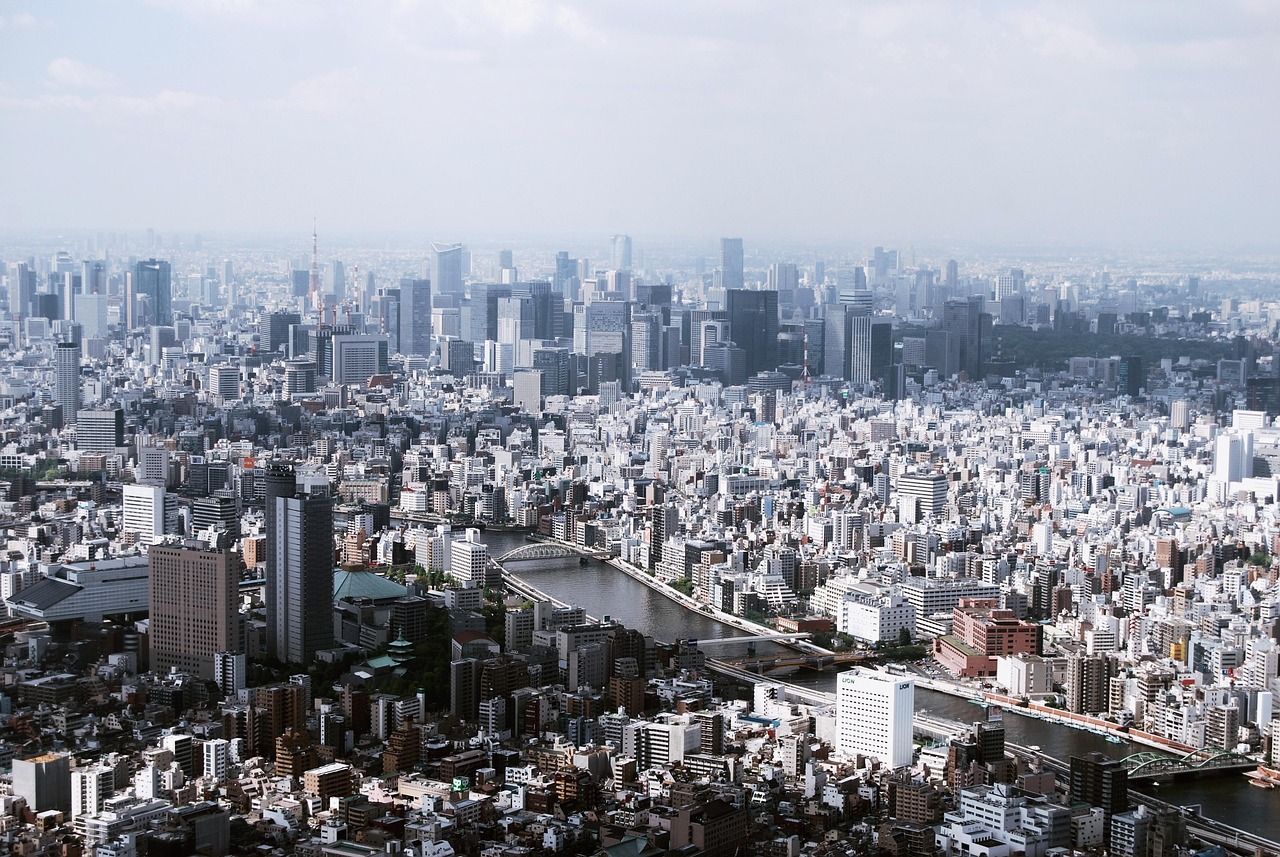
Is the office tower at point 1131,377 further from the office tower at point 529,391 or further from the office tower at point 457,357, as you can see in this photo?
the office tower at point 457,357

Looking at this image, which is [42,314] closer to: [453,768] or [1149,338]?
[1149,338]

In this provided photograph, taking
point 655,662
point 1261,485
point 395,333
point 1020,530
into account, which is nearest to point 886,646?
point 655,662

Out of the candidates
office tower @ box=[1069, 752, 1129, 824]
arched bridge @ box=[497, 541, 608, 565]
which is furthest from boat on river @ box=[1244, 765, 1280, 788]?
arched bridge @ box=[497, 541, 608, 565]

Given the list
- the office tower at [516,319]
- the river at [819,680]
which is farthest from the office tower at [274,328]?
the river at [819,680]

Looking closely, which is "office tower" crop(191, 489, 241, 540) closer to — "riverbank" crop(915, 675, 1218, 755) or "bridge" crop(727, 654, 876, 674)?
"bridge" crop(727, 654, 876, 674)

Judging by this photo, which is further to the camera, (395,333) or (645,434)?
(395,333)

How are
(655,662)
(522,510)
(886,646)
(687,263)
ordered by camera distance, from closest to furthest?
(655,662)
(886,646)
(522,510)
(687,263)
